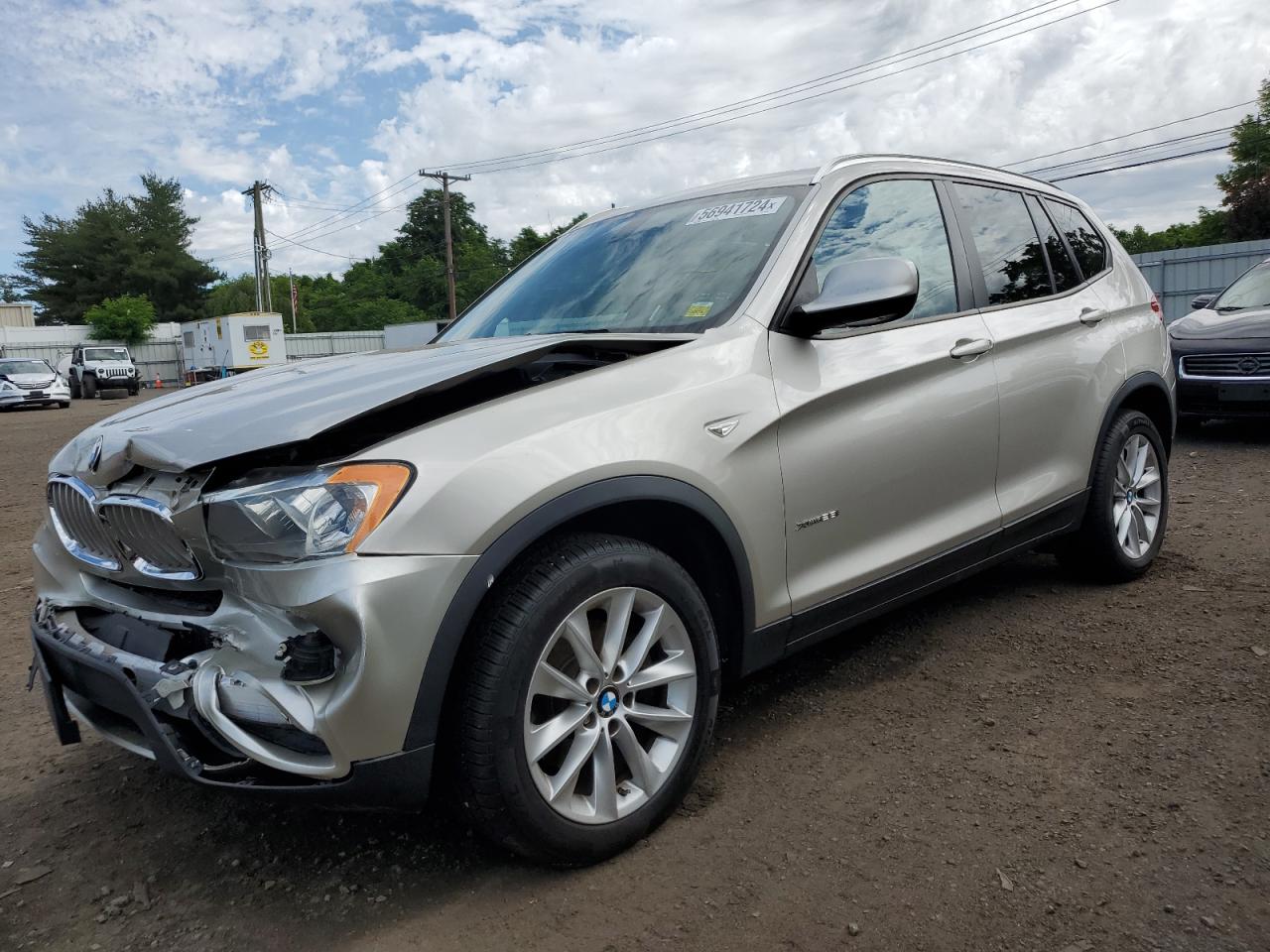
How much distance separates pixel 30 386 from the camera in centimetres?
2672

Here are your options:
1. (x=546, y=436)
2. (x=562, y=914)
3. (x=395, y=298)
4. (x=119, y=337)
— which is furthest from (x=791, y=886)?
(x=395, y=298)

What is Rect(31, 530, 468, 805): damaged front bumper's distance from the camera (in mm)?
1984

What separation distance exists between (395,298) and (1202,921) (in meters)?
76.0

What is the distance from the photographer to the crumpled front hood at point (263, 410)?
2.18 meters

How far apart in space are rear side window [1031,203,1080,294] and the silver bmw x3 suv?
0.48 m

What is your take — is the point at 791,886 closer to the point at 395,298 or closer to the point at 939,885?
the point at 939,885

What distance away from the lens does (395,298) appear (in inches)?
2921

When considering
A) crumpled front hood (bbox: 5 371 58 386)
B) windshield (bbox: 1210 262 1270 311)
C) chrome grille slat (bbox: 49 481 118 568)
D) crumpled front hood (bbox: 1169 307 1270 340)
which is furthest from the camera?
crumpled front hood (bbox: 5 371 58 386)

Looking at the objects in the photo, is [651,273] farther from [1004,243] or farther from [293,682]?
[293,682]

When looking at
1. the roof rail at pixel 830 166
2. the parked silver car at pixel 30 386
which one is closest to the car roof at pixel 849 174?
the roof rail at pixel 830 166

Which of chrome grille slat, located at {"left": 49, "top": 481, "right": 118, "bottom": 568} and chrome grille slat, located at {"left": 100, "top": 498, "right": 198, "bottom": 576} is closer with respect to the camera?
chrome grille slat, located at {"left": 100, "top": 498, "right": 198, "bottom": 576}

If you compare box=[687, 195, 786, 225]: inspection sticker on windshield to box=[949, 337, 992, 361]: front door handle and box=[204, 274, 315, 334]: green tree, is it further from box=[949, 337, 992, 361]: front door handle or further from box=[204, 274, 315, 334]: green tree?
box=[204, 274, 315, 334]: green tree

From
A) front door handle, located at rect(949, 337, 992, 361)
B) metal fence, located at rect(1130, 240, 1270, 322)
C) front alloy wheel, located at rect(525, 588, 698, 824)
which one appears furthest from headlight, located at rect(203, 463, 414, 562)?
metal fence, located at rect(1130, 240, 1270, 322)

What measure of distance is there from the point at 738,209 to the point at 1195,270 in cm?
1998
